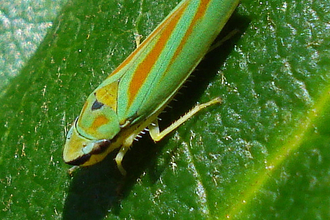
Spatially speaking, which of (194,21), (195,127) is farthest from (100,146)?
(194,21)

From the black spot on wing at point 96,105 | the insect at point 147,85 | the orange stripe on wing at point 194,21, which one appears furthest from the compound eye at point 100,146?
the orange stripe on wing at point 194,21

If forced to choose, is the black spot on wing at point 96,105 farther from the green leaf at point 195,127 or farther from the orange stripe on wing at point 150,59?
the green leaf at point 195,127

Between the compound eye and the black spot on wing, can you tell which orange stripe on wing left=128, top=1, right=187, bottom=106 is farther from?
the compound eye

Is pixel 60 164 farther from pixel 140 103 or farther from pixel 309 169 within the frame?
pixel 309 169

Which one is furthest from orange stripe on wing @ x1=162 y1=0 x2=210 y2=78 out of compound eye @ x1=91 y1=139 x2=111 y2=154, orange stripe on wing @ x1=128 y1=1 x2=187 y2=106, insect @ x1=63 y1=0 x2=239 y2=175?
compound eye @ x1=91 y1=139 x2=111 y2=154

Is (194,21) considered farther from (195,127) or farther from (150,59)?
(195,127)

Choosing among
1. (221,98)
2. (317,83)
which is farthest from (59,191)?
(317,83)
